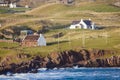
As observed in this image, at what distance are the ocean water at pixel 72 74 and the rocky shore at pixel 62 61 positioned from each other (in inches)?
109

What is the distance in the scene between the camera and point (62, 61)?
15212 centimetres

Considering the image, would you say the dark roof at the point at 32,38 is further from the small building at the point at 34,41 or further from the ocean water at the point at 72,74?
the ocean water at the point at 72,74

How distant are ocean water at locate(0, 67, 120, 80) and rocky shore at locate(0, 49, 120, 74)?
2766 mm

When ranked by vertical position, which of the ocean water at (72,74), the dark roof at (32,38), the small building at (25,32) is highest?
the dark roof at (32,38)

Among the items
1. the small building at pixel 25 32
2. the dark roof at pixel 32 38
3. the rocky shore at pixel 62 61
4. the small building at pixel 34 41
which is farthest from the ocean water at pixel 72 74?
the small building at pixel 25 32

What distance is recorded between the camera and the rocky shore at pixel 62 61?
144500 millimetres

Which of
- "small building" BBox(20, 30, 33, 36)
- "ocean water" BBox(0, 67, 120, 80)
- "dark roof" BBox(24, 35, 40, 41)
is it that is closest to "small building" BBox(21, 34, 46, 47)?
"dark roof" BBox(24, 35, 40, 41)

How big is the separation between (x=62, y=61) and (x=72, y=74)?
39.5ft

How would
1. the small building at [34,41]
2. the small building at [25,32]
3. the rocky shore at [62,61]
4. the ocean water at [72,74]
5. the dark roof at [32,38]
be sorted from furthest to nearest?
the small building at [25,32]
the dark roof at [32,38]
the small building at [34,41]
the rocky shore at [62,61]
the ocean water at [72,74]

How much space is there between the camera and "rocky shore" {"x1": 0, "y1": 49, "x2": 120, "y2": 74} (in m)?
144

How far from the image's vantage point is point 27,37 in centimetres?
17225

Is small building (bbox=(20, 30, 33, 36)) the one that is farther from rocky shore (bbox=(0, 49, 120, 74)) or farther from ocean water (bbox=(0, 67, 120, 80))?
ocean water (bbox=(0, 67, 120, 80))

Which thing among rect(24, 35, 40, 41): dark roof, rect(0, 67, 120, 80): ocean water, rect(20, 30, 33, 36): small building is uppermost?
rect(24, 35, 40, 41): dark roof

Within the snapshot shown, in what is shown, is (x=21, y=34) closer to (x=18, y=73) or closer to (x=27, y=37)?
(x=27, y=37)
